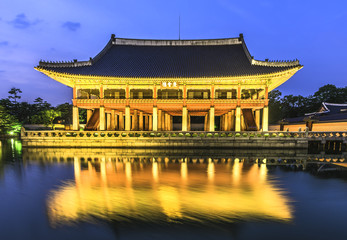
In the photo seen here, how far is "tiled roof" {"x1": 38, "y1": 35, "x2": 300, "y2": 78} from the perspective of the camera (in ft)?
67.9

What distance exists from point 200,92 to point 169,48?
8.29 meters

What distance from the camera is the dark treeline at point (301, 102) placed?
4334 centimetres

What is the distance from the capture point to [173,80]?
66.8 ft

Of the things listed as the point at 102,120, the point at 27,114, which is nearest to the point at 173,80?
the point at 102,120

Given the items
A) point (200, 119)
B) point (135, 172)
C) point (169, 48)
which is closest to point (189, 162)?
point (135, 172)

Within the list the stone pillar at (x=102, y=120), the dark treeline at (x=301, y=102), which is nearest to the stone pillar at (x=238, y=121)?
the stone pillar at (x=102, y=120)

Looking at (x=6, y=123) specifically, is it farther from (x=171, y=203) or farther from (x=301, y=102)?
(x=301, y=102)

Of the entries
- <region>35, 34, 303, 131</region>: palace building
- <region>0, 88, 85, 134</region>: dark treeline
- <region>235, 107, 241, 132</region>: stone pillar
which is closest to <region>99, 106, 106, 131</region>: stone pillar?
<region>35, 34, 303, 131</region>: palace building

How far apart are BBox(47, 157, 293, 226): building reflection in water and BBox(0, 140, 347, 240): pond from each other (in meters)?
0.03

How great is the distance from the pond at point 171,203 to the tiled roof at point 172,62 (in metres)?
12.7

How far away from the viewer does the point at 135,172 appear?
10.4 meters

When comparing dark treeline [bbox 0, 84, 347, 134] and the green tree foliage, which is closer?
the green tree foliage

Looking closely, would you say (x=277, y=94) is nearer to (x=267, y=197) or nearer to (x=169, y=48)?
(x=169, y=48)

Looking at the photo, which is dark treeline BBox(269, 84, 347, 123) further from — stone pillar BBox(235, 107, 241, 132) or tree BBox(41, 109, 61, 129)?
tree BBox(41, 109, 61, 129)
